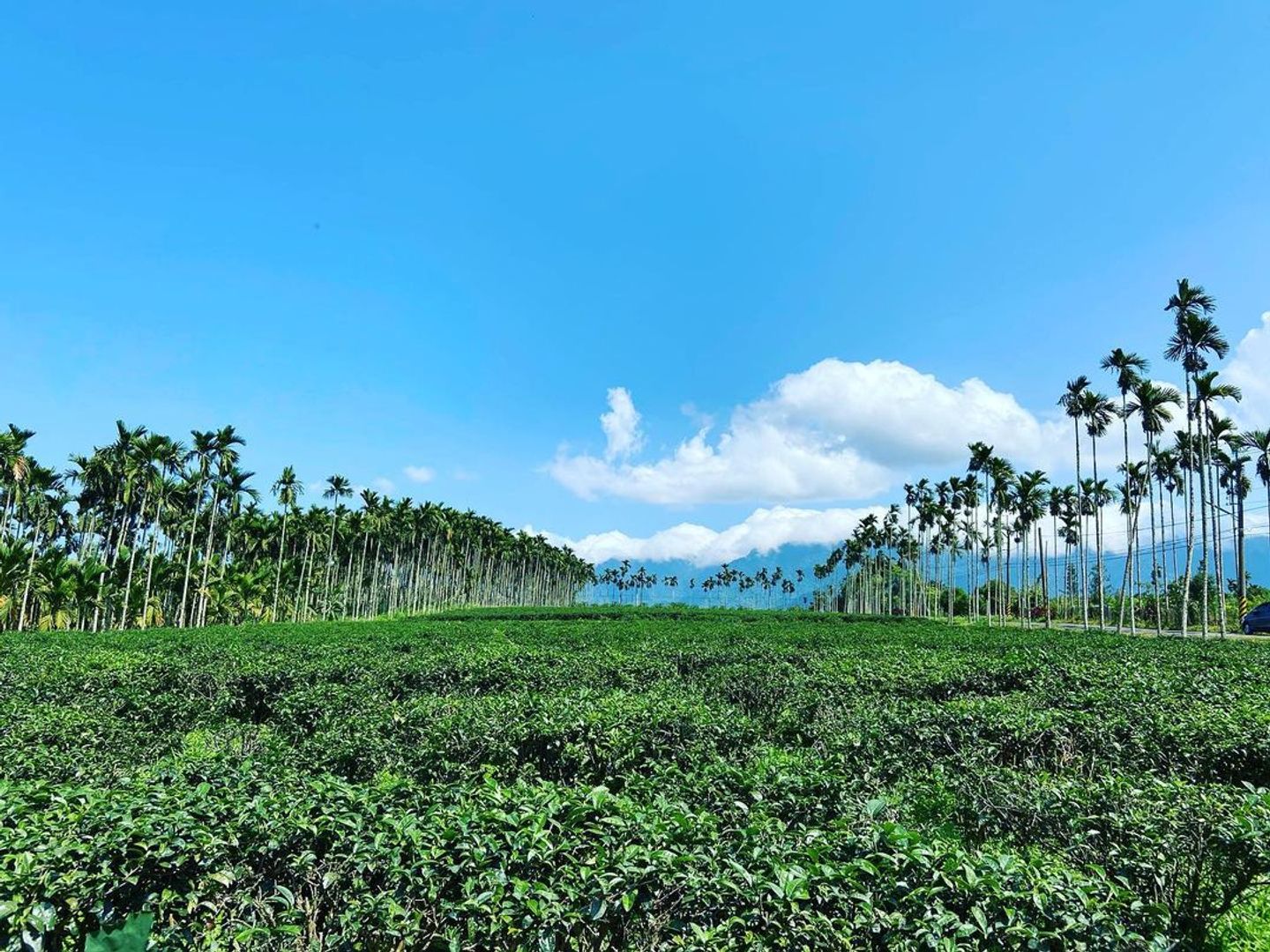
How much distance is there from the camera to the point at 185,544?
58469 mm

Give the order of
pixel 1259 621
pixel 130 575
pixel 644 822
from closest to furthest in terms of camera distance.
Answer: pixel 644 822 → pixel 1259 621 → pixel 130 575

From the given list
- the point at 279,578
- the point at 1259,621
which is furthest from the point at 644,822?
the point at 279,578

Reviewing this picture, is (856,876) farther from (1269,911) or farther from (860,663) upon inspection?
(860,663)

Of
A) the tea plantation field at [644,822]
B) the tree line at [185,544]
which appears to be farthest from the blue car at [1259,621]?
the tree line at [185,544]

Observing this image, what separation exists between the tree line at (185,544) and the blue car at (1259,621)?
227 feet

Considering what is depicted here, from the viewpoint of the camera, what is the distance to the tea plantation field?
10.5ft

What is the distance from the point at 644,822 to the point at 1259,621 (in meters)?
53.1

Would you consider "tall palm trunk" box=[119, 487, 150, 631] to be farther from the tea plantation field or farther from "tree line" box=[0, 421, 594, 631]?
the tea plantation field

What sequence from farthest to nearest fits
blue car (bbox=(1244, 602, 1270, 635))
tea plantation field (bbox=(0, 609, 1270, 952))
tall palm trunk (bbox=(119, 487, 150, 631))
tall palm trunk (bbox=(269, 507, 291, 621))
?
tall palm trunk (bbox=(269, 507, 291, 621)) → tall palm trunk (bbox=(119, 487, 150, 631)) → blue car (bbox=(1244, 602, 1270, 635)) → tea plantation field (bbox=(0, 609, 1270, 952))

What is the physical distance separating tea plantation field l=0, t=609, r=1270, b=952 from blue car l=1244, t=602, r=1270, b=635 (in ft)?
135

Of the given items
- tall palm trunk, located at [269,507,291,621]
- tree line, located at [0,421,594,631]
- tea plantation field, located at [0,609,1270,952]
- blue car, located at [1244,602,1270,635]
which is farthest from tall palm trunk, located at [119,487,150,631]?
blue car, located at [1244,602,1270,635]

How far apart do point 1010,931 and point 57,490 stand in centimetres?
6900

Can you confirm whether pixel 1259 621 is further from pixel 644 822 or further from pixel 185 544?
pixel 185 544

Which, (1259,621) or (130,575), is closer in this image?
(1259,621)
